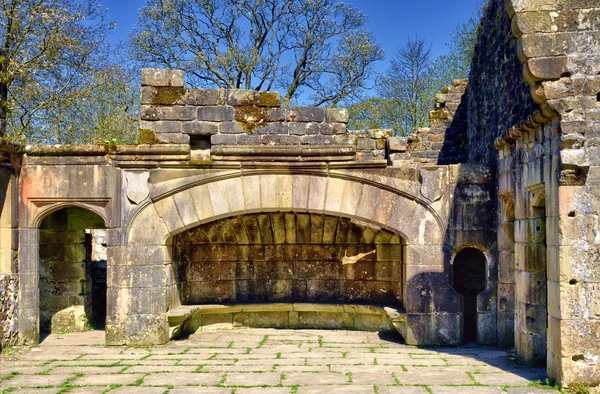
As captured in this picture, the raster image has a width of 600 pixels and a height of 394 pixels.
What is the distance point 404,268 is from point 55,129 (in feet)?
33.8

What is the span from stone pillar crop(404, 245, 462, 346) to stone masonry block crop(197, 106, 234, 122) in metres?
3.11

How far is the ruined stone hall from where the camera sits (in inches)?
340

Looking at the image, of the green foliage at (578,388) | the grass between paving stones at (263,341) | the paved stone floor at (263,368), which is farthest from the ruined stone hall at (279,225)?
the green foliage at (578,388)

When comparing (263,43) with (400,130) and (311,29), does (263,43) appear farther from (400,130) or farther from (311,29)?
(400,130)

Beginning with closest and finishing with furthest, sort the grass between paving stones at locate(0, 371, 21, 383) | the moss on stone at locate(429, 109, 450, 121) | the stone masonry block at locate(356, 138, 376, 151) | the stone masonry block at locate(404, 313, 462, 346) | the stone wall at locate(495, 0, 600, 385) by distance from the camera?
the stone wall at locate(495, 0, 600, 385) < the grass between paving stones at locate(0, 371, 21, 383) < the stone masonry block at locate(404, 313, 462, 346) < the stone masonry block at locate(356, 138, 376, 151) < the moss on stone at locate(429, 109, 450, 121)

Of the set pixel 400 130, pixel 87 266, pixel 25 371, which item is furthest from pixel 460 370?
pixel 400 130

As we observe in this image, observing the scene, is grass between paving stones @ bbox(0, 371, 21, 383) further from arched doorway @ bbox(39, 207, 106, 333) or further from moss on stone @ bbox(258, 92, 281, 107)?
moss on stone @ bbox(258, 92, 281, 107)

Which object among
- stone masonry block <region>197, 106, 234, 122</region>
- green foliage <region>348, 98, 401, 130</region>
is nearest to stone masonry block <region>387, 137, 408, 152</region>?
stone masonry block <region>197, 106, 234, 122</region>

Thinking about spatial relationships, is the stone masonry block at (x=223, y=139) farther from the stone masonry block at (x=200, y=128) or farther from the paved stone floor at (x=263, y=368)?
the paved stone floor at (x=263, y=368)

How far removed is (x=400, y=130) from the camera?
74.7ft

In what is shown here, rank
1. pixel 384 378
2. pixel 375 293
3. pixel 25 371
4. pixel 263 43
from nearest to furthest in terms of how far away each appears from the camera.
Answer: pixel 384 378
pixel 25 371
pixel 375 293
pixel 263 43

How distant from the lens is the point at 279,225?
10578 millimetres

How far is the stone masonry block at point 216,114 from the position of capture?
9.44 m

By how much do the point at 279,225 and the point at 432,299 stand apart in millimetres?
2794
